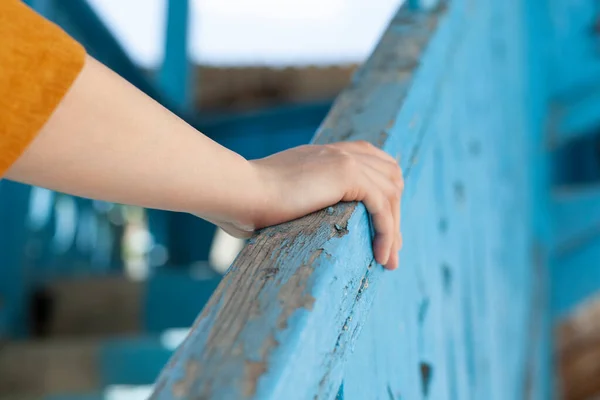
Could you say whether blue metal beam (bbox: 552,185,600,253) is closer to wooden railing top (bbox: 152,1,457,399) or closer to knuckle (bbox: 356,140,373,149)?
wooden railing top (bbox: 152,1,457,399)

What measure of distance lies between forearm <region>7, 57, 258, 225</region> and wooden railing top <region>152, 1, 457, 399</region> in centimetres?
8

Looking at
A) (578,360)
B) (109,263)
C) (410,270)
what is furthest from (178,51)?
(578,360)

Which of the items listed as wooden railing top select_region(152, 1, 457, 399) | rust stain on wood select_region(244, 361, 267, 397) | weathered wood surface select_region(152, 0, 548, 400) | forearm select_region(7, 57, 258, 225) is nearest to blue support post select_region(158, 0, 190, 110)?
weathered wood surface select_region(152, 0, 548, 400)

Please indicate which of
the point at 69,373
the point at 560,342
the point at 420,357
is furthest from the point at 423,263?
the point at 560,342

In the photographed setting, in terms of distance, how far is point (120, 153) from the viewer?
1.56ft

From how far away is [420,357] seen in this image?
88 centimetres

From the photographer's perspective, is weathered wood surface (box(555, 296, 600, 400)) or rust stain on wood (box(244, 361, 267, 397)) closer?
rust stain on wood (box(244, 361, 267, 397))

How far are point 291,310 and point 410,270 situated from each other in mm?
427

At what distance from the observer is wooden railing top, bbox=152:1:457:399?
0.40 metres

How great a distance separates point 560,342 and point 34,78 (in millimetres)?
3645

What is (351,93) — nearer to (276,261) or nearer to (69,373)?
(276,261)

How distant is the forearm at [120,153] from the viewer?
0.45m

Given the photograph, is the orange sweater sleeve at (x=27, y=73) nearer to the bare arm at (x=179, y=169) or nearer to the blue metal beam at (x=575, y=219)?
the bare arm at (x=179, y=169)

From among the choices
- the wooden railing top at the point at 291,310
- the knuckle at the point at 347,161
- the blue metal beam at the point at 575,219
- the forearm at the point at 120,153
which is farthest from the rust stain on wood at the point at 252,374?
the blue metal beam at the point at 575,219
